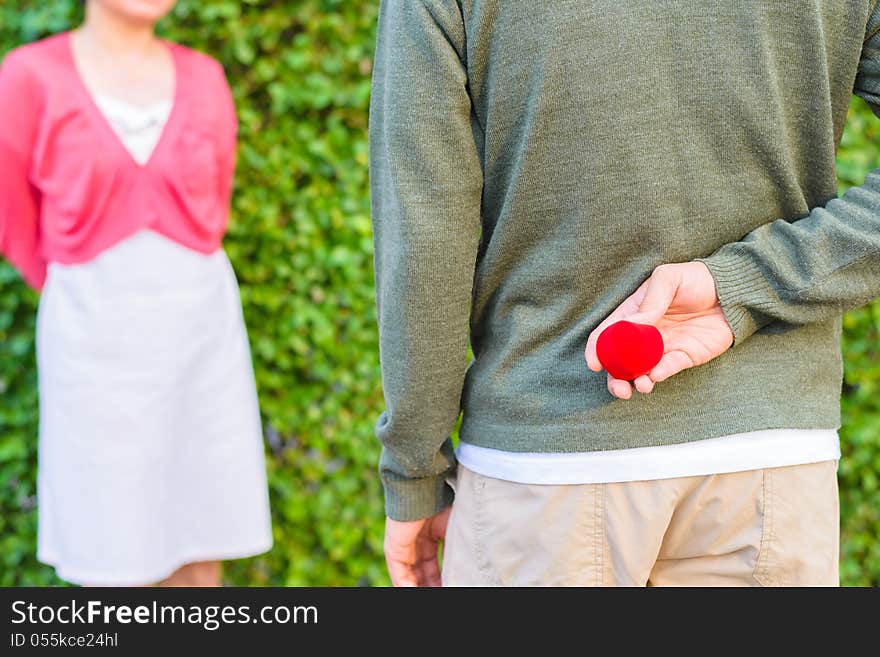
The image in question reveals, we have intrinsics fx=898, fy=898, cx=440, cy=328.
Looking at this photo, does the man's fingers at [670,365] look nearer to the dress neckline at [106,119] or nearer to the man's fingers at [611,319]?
the man's fingers at [611,319]

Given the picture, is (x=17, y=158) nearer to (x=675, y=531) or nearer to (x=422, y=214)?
(x=422, y=214)

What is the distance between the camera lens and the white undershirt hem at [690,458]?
1.11 metres

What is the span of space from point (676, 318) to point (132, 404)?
1.40m

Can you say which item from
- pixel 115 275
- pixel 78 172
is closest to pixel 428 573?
pixel 115 275

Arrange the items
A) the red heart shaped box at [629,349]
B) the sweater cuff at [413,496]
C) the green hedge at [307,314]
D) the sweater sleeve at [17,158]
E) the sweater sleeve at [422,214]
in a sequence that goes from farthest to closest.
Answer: the green hedge at [307,314] → the sweater sleeve at [17,158] → the sweater cuff at [413,496] → the sweater sleeve at [422,214] → the red heart shaped box at [629,349]

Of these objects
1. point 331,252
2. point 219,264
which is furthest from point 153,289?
point 331,252

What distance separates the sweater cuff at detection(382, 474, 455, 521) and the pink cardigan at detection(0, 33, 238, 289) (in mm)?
1059

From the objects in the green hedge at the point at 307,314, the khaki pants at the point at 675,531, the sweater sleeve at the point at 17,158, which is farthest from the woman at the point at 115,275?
the khaki pants at the point at 675,531

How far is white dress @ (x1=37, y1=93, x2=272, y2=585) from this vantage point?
6.82 ft

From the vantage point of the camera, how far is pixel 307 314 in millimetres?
2699

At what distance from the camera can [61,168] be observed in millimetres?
2041

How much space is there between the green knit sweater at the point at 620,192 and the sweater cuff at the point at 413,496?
171 mm

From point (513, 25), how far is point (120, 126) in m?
1.27

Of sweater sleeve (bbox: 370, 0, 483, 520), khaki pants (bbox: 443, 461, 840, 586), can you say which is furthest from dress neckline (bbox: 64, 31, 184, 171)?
khaki pants (bbox: 443, 461, 840, 586)
